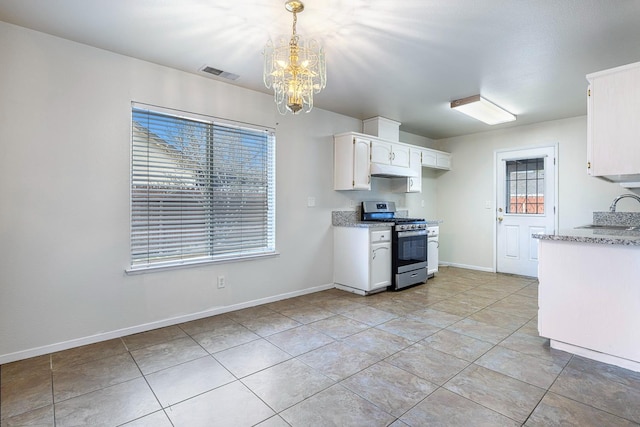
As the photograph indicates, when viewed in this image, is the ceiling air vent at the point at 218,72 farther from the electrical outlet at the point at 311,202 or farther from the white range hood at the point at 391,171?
the white range hood at the point at 391,171

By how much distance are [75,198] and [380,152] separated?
3.53 metres

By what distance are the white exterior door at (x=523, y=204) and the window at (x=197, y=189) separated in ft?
12.9

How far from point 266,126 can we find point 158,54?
127cm

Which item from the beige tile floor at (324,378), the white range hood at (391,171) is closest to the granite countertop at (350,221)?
the white range hood at (391,171)

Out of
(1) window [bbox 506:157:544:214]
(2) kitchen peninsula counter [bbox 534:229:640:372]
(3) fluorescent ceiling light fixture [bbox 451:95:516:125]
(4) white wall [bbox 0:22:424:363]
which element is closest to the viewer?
(2) kitchen peninsula counter [bbox 534:229:640:372]

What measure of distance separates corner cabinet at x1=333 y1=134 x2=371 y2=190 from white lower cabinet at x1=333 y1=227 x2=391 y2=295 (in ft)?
2.01

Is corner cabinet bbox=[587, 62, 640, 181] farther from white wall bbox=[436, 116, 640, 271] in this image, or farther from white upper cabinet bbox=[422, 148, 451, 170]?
white upper cabinet bbox=[422, 148, 451, 170]

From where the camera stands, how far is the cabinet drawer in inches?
160

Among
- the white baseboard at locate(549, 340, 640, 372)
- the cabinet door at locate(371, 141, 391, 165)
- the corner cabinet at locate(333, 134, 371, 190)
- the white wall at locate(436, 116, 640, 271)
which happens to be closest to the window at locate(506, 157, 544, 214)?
the white wall at locate(436, 116, 640, 271)

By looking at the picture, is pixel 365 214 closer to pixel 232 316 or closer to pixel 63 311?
pixel 232 316

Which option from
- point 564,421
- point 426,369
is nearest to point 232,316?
point 426,369

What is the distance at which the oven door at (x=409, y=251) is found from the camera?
4.27m

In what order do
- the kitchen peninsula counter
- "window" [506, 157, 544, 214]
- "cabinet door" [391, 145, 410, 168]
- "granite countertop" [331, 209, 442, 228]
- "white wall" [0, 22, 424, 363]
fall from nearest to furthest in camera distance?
the kitchen peninsula counter, "white wall" [0, 22, 424, 363], "granite countertop" [331, 209, 442, 228], "cabinet door" [391, 145, 410, 168], "window" [506, 157, 544, 214]

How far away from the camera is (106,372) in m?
2.17
